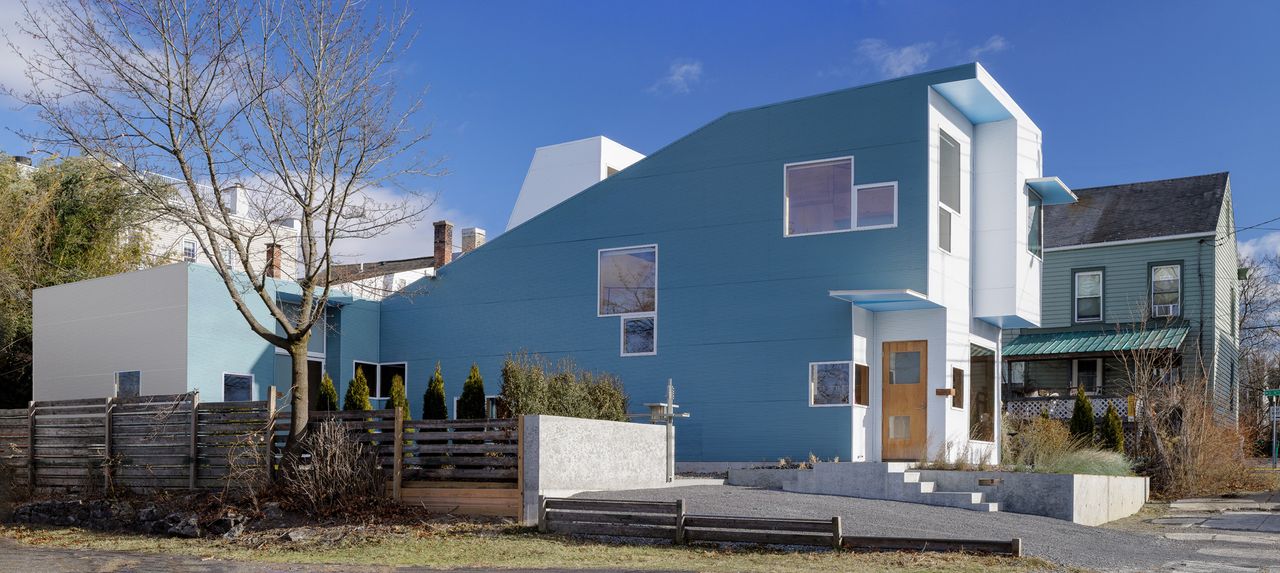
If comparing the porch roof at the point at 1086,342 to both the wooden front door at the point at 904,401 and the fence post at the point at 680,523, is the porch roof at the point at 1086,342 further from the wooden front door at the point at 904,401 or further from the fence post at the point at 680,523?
the fence post at the point at 680,523

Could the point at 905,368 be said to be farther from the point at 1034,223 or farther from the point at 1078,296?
the point at 1078,296

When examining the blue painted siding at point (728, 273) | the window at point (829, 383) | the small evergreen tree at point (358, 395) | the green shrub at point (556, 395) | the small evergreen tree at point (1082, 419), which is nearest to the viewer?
the green shrub at point (556, 395)

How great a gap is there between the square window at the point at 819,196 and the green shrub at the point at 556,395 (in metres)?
5.02

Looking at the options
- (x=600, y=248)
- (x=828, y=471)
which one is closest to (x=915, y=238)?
(x=828, y=471)

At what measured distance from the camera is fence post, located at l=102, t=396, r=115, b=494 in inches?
741

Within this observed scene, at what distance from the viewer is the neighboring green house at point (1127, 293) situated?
30.3m

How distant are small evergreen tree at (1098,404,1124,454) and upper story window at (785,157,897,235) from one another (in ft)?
25.4

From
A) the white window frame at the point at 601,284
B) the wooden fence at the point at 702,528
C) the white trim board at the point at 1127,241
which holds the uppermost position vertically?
the white trim board at the point at 1127,241

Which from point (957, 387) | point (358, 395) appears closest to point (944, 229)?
point (957, 387)

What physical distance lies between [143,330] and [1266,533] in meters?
20.0

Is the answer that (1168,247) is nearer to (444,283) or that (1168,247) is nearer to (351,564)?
(444,283)

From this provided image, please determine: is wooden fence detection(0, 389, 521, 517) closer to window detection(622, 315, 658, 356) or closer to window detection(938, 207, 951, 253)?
window detection(622, 315, 658, 356)

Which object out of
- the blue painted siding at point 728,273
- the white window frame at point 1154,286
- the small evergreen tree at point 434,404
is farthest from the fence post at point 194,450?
the white window frame at point 1154,286

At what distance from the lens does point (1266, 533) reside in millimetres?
16641
